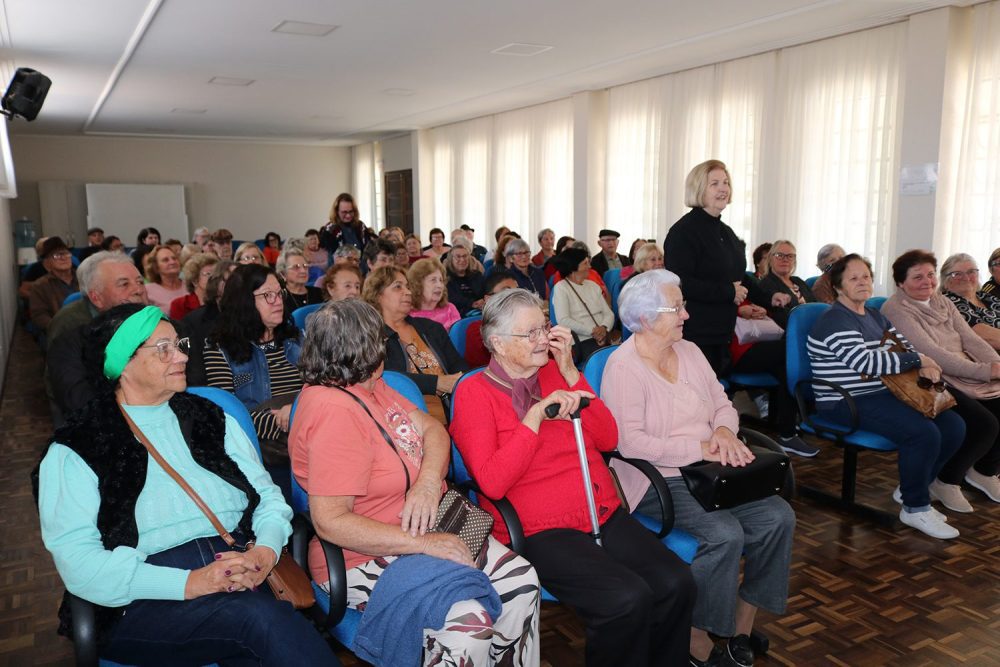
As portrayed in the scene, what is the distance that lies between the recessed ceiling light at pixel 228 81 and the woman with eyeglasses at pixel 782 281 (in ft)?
22.4

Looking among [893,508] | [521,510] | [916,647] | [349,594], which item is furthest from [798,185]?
[349,594]

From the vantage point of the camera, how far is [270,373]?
2977mm

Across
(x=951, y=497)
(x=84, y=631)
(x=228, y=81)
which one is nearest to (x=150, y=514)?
(x=84, y=631)

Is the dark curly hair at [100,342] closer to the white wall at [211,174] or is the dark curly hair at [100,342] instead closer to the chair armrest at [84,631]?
the chair armrest at [84,631]

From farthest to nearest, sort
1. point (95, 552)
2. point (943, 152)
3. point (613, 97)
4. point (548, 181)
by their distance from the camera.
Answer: point (548, 181) < point (613, 97) < point (943, 152) < point (95, 552)

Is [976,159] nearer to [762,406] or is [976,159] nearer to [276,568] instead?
[762,406]

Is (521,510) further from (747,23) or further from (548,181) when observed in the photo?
(548,181)

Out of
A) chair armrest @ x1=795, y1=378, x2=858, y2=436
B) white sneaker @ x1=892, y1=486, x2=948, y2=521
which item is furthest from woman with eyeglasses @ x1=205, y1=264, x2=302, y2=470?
white sneaker @ x1=892, y1=486, x2=948, y2=521

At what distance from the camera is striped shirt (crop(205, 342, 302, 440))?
254 cm

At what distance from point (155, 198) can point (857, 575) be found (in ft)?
53.8

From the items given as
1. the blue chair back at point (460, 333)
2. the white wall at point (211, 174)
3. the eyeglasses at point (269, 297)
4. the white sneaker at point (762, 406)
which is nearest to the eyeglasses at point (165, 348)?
the eyeglasses at point (269, 297)

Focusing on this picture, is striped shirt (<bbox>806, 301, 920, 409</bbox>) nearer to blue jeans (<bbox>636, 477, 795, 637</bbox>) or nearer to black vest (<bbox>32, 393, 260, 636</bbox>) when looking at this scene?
blue jeans (<bbox>636, 477, 795, 637</bbox>)

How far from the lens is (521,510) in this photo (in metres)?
2.21

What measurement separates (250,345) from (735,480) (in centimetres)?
192
